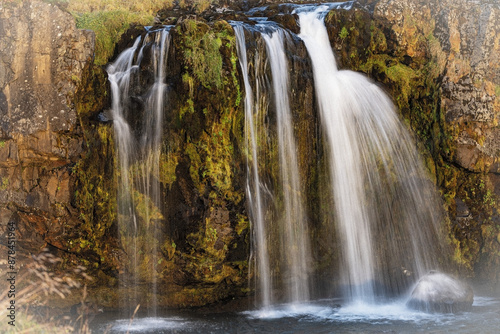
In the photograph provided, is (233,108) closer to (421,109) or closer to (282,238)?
(282,238)

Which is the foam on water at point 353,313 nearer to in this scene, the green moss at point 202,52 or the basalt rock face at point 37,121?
the basalt rock face at point 37,121

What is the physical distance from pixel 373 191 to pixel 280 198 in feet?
6.64

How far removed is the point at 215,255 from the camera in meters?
9.11

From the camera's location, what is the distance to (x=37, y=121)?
8.92m

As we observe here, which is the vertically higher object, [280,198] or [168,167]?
[168,167]

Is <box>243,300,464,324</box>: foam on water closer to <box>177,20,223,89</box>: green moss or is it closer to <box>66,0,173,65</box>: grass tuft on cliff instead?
<box>177,20,223,89</box>: green moss

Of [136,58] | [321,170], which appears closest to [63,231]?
[136,58]

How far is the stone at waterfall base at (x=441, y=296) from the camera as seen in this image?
8.80 meters

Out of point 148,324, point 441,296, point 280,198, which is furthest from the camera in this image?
point 280,198

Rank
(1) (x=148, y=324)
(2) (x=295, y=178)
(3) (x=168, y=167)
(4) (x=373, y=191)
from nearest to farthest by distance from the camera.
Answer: (1) (x=148, y=324)
(3) (x=168, y=167)
(2) (x=295, y=178)
(4) (x=373, y=191)

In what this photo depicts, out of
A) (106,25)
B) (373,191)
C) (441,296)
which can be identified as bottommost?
(441,296)

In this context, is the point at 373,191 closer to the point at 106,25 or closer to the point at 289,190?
the point at 289,190

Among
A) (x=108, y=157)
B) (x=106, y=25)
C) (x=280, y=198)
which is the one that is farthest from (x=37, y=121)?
(x=280, y=198)

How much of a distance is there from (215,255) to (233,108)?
107 inches
